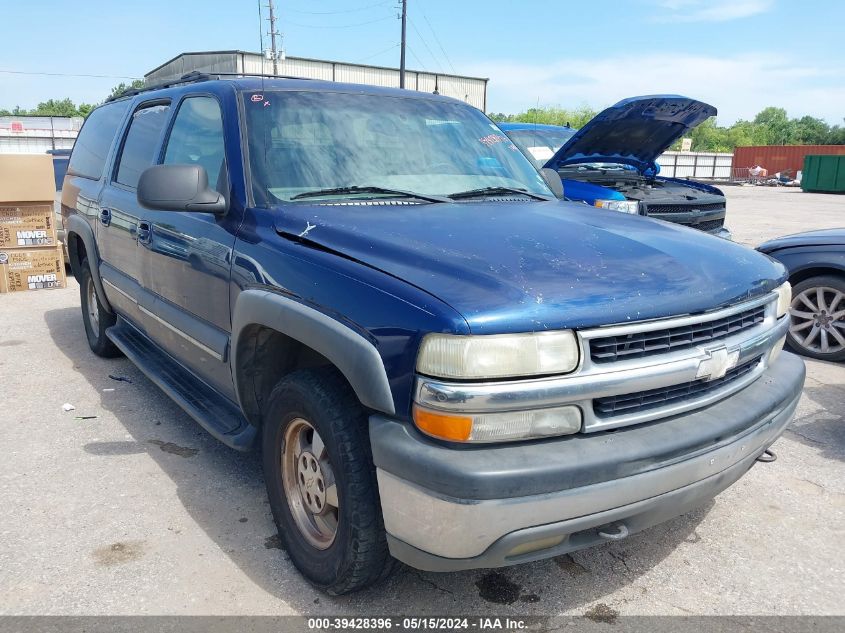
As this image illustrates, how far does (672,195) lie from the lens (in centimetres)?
774

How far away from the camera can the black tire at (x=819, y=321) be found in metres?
5.37

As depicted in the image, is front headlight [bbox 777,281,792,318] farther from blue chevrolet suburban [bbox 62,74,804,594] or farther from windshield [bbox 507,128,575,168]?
windshield [bbox 507,128,575,168]

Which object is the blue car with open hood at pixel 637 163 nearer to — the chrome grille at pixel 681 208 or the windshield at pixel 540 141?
the chrome grille at pixel 681 208

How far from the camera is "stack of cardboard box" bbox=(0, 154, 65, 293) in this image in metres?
7.95

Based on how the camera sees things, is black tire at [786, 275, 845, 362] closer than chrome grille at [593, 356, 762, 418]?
No

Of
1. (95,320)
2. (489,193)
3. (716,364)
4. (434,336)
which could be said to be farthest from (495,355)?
(95,320)

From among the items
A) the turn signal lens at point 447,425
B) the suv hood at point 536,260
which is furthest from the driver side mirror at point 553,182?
the turn signal lens at point 447,425

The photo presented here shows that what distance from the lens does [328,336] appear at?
7.46 feet

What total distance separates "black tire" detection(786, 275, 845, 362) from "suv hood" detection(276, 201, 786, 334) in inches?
112

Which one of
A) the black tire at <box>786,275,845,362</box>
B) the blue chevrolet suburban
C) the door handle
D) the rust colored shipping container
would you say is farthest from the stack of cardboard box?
the rust colored shipping container

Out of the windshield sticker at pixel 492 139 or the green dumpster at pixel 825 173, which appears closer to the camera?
the windshield sticker at pixel 492 139

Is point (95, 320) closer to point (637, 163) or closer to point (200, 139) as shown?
point (200, 139)

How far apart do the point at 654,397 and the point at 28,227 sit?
815 cm

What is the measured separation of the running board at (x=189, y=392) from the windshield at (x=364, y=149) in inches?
39.6
